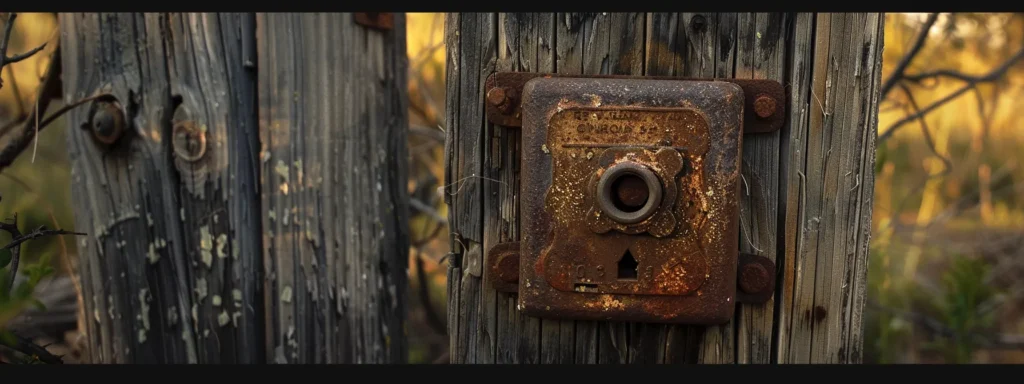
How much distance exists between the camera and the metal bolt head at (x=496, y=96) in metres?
1.35

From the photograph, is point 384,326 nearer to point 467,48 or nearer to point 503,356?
point 503,356

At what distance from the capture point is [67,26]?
6.16ft

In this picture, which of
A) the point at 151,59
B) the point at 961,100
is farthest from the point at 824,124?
the point at 961,100

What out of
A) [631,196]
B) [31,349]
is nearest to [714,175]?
[631,196]

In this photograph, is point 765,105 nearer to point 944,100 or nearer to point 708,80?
point 708,80

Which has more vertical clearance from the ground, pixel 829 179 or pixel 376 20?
pixel 376 20

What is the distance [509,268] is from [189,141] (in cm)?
91

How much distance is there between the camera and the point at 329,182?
6.47 feet

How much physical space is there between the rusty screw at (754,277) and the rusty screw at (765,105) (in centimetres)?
27

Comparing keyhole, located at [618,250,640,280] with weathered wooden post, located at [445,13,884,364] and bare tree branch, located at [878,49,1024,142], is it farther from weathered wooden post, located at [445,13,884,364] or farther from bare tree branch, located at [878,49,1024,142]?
bare tree branch, located at [878,49,1024,142]

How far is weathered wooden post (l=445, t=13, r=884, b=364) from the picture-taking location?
134cm

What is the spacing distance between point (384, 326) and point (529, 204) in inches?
38.4

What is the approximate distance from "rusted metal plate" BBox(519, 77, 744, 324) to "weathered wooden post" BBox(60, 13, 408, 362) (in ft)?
2.61

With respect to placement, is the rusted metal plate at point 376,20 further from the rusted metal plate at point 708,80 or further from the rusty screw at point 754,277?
the rusty screw at point 754,277
